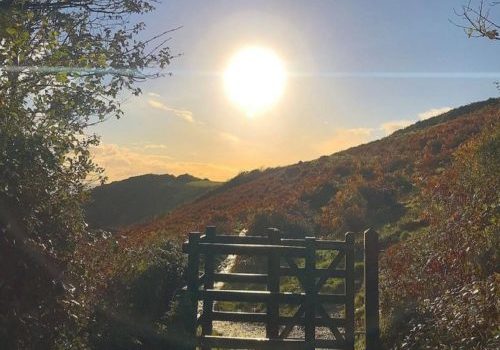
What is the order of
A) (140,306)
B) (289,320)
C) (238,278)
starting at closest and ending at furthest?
(289,320), (238,278), (140,306)

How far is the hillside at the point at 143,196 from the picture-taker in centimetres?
5907

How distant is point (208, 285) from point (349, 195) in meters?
15.0

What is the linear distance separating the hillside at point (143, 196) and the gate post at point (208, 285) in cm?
4493

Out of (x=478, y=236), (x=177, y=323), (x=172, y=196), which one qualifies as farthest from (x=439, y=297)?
(x=172, y=196)

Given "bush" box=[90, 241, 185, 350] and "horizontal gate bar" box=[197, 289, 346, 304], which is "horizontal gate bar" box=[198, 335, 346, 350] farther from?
"bush" box=[90, 241, 185, 350]

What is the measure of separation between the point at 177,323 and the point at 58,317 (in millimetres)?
3742

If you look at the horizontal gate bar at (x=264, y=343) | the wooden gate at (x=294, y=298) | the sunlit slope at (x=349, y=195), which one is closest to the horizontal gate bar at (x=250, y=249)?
the wooden gate at (x=294, y=298)

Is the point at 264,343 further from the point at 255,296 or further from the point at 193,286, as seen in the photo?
the point at 193,286

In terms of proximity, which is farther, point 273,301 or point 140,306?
point 140,306

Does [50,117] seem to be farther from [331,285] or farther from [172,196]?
[172,196]

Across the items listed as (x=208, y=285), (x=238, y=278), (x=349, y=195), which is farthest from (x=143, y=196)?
(x=238, y=278)

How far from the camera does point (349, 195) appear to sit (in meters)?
23.4

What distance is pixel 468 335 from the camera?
21.3ft

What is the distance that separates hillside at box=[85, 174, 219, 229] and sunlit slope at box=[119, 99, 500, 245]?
24.2 metres
